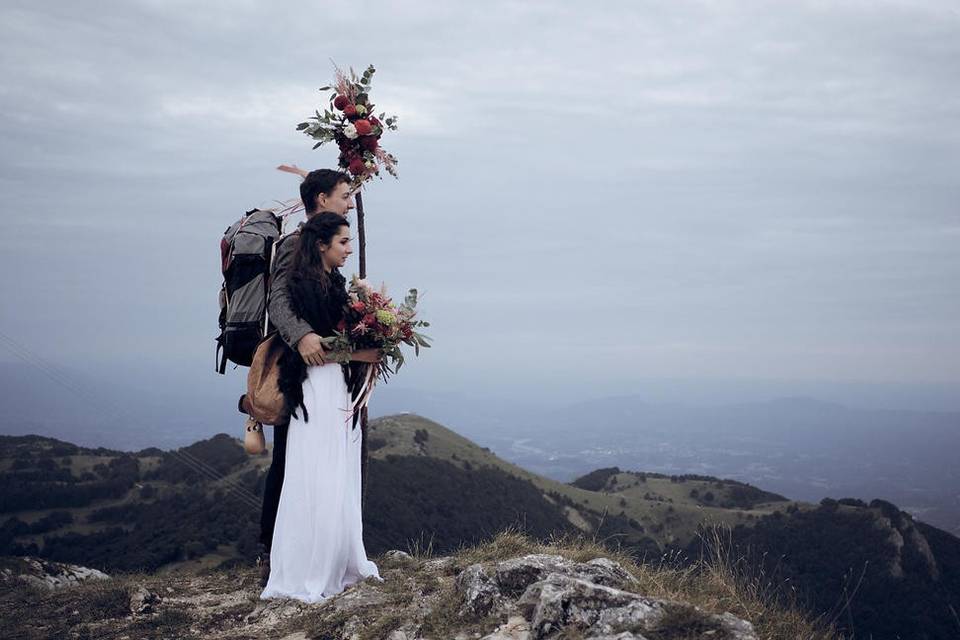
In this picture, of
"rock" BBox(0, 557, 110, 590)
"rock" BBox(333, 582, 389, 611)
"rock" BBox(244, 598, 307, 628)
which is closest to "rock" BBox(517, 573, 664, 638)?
"rock" BBox(333, 582, 389, 611)

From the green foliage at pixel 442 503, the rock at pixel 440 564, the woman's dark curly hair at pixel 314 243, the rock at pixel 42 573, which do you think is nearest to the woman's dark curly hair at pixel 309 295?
the woman's dark curly hair at pixel 314 243

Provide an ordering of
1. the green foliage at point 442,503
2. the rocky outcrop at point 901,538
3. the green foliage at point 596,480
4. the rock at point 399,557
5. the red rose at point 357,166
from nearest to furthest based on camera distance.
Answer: the red rose at point 357,166, the rock at point 399,557, the green foliage at point 442,503, the rocky outcrop at point 901,538, the green foliage at point 596,480

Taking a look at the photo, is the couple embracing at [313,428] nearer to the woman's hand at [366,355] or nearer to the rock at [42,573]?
the woman's hand at [366,355]

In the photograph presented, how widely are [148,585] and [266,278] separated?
4.06 m

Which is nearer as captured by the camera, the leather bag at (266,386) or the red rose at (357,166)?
the leather bag at (266,386)

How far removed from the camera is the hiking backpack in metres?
6.93

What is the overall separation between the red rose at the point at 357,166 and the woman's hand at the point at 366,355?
2.01 m

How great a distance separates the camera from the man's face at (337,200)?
7297 millimetres

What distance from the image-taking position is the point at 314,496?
Result: 6.97 meters

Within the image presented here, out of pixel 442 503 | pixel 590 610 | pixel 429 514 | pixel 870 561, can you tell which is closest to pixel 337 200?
pixel 590 610

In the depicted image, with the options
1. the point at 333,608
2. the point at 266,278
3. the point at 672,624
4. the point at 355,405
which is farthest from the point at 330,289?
the point at 672,624

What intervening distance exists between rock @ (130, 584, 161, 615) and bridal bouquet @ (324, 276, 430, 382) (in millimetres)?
3161

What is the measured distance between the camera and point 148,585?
8.55m

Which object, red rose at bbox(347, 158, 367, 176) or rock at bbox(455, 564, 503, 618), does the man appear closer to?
red rose at bbox(347, 158, 367, 176)
